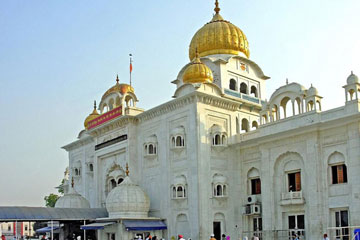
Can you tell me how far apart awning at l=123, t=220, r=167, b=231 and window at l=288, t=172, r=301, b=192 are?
7479mm

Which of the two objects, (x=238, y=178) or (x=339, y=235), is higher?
(x=238, y=178)

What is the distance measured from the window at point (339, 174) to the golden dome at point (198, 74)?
924 cm

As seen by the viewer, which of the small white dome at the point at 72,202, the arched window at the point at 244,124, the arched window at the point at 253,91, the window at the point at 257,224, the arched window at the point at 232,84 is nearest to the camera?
the window at the point at 257,224

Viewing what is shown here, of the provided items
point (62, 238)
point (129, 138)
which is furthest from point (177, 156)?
point (62, 238)

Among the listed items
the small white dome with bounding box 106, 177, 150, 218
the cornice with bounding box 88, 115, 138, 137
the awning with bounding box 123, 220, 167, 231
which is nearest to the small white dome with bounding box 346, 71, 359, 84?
the awning with bounding box 123, 220, 167, 231

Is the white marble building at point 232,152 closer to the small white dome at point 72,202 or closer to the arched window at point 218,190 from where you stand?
the arched window at point 218,190

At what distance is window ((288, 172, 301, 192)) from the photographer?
24297 millimetres

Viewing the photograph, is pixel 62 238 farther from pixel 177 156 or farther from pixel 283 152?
pixel 283 152

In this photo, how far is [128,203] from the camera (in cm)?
2761

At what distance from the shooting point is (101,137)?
34562mm

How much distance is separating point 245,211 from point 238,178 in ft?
6.21

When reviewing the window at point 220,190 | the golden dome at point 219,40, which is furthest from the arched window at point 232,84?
the window at point 220,190

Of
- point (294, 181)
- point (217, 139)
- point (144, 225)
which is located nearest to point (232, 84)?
point (217, 139)

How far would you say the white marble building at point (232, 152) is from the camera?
2262 cm
